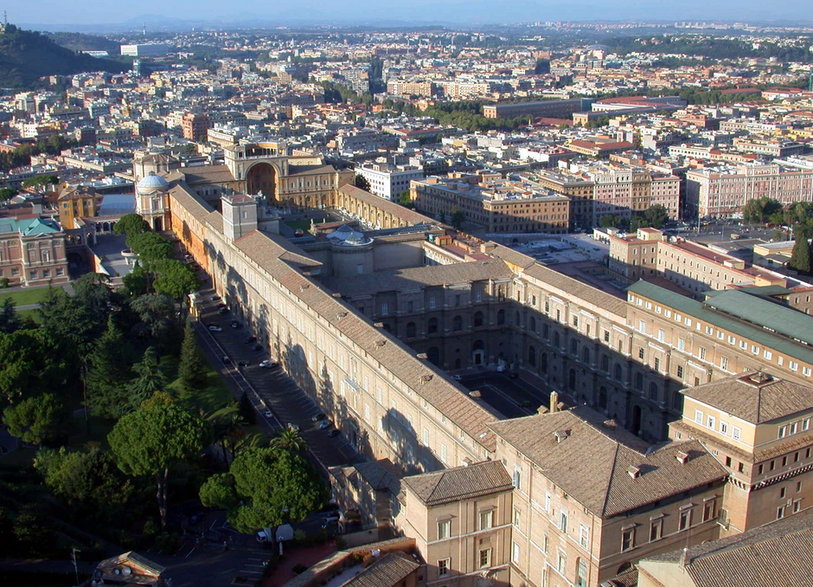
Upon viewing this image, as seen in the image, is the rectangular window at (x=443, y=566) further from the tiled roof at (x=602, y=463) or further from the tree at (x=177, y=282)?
the tree at (x=177, y=282)

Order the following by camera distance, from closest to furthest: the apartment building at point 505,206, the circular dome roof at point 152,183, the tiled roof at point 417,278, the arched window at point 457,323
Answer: the tiled roof at point 417,278
the arched window at point 457,323
the circular dome roof at point 152,183
the apartment building at point 505,206

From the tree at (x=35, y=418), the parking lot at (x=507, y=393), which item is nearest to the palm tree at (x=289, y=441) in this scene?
the tree at (x=35, y=418)

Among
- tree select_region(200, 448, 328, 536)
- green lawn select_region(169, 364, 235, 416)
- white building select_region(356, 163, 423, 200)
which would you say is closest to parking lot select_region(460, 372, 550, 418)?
green lawn select_region(169, 364, 235, 416)

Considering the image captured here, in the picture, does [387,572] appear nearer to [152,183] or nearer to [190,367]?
[190,367]

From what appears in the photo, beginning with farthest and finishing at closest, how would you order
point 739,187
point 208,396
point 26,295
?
1. point 739,187
2. point 26,295
3. point 208,396

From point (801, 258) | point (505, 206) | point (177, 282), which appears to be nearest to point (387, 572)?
point (177, 282)
